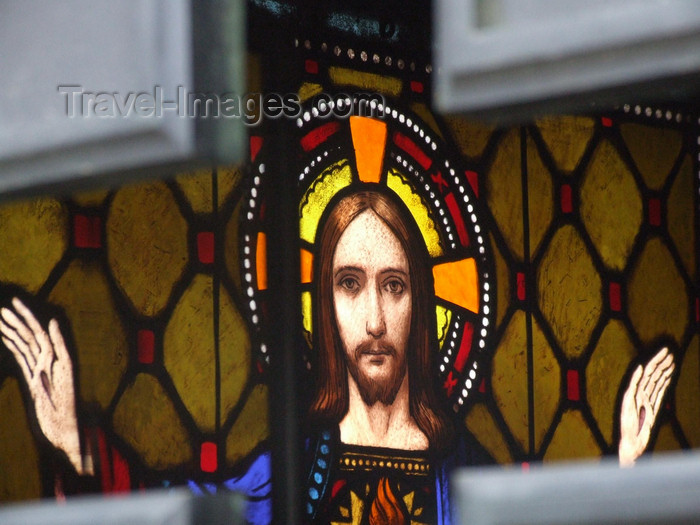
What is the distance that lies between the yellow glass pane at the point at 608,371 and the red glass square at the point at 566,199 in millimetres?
360

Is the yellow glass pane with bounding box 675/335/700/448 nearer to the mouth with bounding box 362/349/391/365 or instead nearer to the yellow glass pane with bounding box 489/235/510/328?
the yellow glass pane with bounding box 489/235/510/328

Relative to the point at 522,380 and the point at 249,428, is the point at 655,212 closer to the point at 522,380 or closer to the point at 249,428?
the point at 522,380

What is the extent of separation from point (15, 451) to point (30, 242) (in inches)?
16.3

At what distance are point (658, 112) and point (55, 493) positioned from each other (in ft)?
6.97

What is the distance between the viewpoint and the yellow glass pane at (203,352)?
2.13m

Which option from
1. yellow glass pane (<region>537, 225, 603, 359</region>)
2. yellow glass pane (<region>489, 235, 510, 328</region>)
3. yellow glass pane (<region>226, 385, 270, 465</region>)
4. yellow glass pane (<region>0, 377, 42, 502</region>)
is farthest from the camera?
yellow glass pane (<region>537, 225, 603, 359</region>)

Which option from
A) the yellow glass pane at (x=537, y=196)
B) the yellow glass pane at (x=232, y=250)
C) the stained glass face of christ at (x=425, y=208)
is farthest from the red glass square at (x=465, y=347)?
the yellow glass pane at (x=232, y=250)

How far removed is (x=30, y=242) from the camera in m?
2.00

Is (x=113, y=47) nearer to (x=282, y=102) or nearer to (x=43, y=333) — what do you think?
(x=43, y=333)

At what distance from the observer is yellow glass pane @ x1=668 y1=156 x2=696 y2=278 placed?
3.10m

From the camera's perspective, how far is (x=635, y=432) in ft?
9.50

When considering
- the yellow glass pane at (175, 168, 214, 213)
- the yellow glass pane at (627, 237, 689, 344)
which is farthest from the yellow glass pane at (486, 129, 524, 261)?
the yellow glass pane at (175, 168, 214, 213)

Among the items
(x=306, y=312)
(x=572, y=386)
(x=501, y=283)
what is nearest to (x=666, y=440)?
(x=572, y=386)

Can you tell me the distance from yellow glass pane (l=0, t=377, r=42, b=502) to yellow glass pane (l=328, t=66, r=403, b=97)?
41.6 inches
